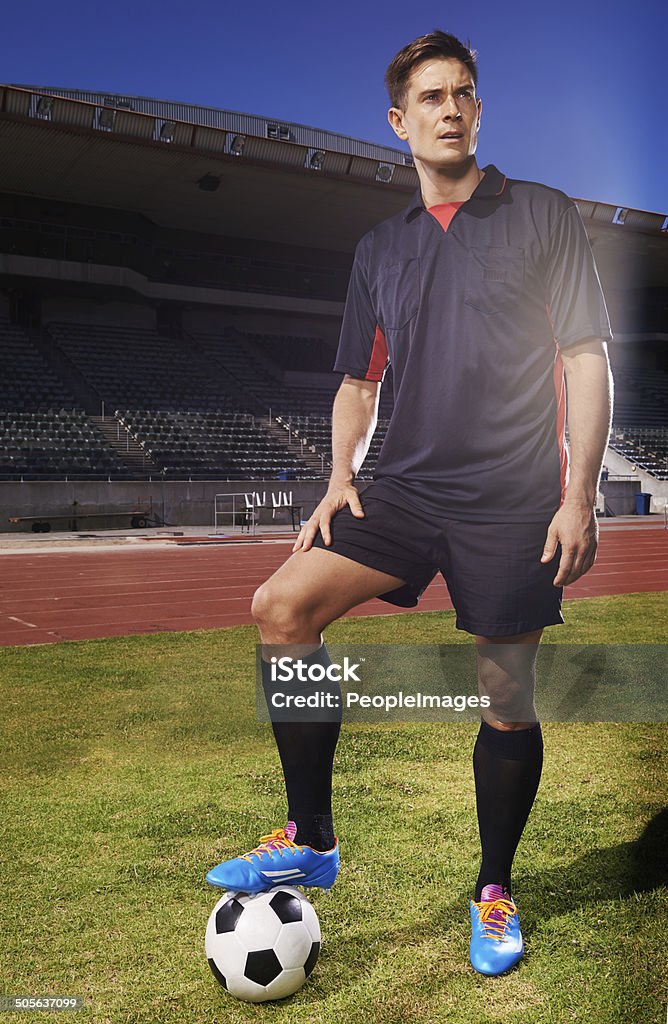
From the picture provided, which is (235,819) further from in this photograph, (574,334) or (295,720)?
(574,334)

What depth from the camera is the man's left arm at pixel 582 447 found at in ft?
6.69

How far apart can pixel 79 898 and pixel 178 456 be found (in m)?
17.4

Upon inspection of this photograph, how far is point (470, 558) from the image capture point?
2.13 m

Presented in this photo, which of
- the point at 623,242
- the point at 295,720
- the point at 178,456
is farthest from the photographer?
the point at 178,456

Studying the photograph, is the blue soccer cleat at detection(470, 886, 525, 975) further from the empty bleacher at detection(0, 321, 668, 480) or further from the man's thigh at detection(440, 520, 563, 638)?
the empty bleacher at detection(0, 321, 668, 480)

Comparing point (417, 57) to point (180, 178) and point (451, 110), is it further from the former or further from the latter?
point (180, 178)

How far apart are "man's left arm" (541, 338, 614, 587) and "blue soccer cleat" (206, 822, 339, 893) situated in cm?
99

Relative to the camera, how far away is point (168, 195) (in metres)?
19.7

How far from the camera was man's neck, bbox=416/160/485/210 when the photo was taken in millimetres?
2203

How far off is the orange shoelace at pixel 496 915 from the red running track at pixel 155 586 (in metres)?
1.40

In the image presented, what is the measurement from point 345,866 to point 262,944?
1.99 feet

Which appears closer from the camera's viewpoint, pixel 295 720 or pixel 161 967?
pixel 161 967

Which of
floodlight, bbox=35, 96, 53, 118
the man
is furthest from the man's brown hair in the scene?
floodlight, bbox=35, 96, 53, 118

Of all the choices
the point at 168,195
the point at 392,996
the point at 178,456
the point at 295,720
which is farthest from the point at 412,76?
the point at 168,195
